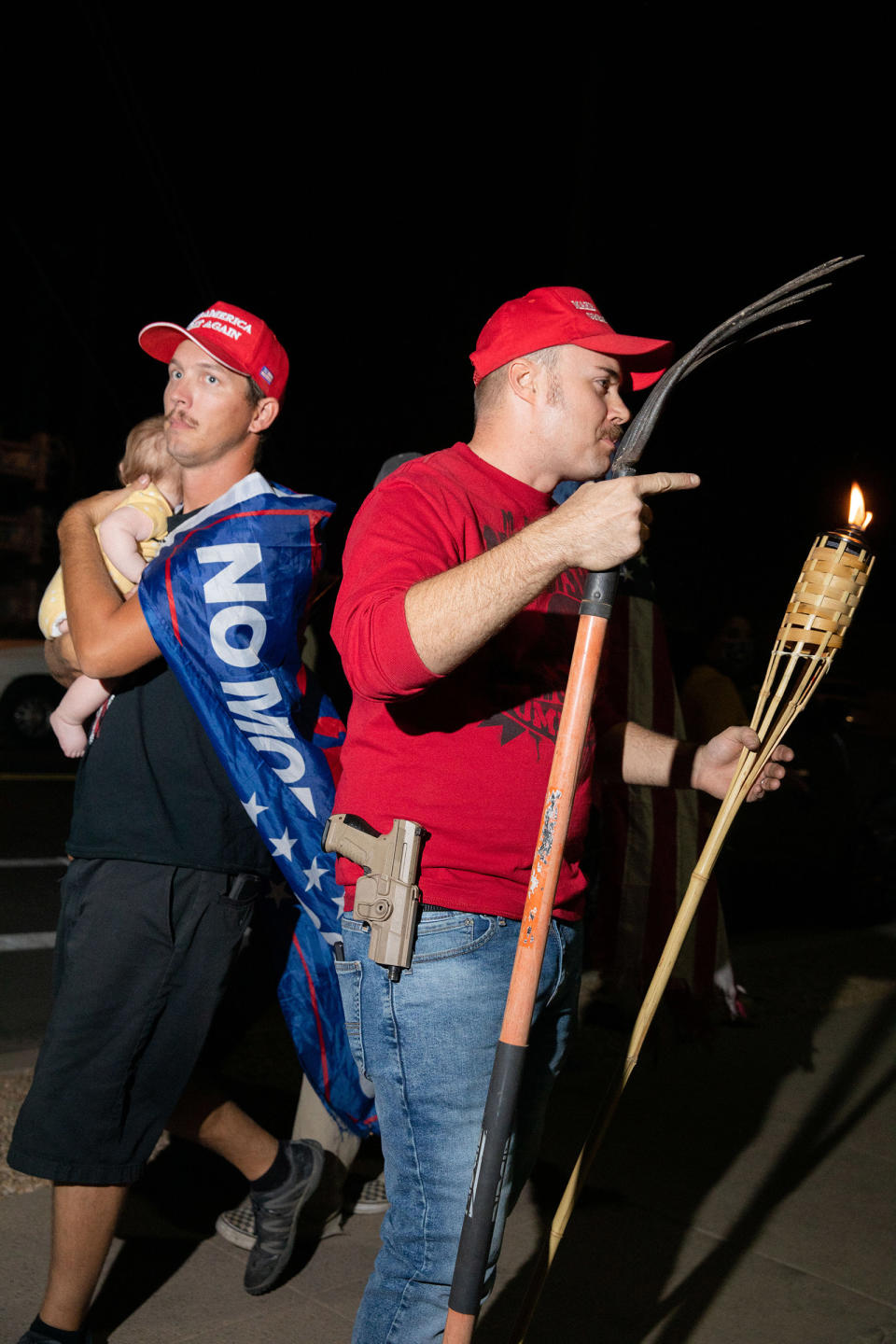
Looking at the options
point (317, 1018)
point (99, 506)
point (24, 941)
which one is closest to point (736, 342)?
point (99, 506)

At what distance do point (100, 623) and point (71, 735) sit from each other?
0.64m

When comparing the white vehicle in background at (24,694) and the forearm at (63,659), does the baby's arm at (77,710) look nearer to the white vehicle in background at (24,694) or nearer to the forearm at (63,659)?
the forearm at (63,659)

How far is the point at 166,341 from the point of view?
292 cm

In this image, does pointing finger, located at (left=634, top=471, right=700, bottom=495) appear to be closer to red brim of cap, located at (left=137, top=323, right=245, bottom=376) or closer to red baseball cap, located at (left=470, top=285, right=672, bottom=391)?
red baseball cap, located at (left=470, top=285, right=672, bottom=391)

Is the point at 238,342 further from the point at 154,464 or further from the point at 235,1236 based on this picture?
the point at 235,1236

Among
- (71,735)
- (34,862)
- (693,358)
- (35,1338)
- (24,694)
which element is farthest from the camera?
(24,694)

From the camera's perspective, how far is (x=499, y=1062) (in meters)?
1.67

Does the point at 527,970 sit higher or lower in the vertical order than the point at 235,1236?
higher

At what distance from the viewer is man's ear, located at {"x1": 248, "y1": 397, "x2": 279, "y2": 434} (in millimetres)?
2822

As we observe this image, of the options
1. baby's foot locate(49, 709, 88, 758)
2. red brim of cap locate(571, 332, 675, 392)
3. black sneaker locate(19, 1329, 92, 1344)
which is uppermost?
red brim of cap locate(571, 332, 675, 392)

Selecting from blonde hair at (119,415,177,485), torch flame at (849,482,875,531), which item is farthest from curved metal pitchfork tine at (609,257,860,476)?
blonde hair at (119,415,177,485)

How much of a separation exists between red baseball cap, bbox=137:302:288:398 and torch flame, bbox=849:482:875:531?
1.29 metres

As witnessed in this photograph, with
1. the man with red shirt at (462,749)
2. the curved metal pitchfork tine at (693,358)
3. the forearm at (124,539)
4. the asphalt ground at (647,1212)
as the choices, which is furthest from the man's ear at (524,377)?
the asphalt ground at (647,1212)

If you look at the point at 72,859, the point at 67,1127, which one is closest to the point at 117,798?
the point at 72,859
